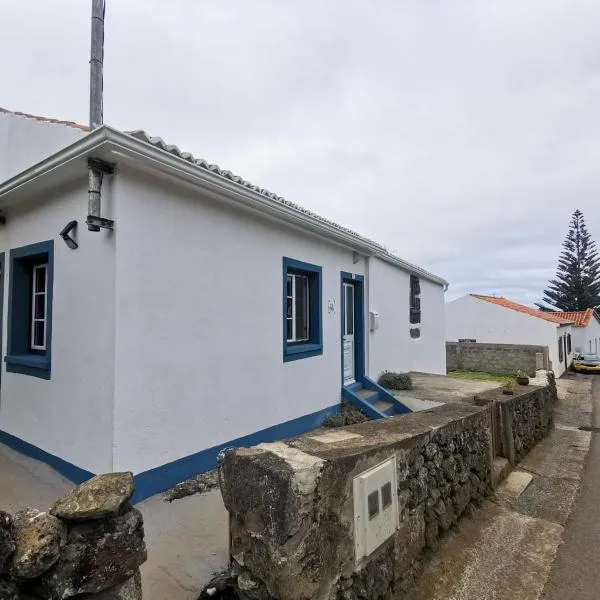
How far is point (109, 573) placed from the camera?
1.69 metres

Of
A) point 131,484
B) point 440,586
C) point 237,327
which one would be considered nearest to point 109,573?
point 131,484

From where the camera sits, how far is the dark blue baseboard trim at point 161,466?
420cm

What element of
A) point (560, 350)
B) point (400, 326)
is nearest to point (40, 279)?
point (400, 326)

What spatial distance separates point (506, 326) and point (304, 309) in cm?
2161

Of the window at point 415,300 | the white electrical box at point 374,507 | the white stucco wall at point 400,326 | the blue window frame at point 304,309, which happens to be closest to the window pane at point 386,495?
the white electrical box at point 374,507

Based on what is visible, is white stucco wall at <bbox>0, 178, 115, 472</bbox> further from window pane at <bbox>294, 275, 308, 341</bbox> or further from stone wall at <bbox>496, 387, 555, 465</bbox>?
stone wall at <bbox>496, 387, 555, 465</bbox>

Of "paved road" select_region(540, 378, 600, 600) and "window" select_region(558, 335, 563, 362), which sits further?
"window" select_region(558, 335, 563, 362)

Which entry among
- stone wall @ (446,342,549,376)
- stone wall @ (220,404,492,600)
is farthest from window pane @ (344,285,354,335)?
stone wall @ (446,342,549,376)

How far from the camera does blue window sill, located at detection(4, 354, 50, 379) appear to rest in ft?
15.8

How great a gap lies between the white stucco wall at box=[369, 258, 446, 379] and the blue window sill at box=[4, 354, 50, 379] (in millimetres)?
6628

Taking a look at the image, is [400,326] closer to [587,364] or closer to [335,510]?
[335,510]

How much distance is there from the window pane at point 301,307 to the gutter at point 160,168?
1005 mm

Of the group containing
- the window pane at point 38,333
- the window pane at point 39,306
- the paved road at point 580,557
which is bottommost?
the paved road at point 580,557

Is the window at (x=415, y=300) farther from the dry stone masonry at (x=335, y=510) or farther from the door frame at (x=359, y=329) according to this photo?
the dry stone masonry at (x=335, y=510)
